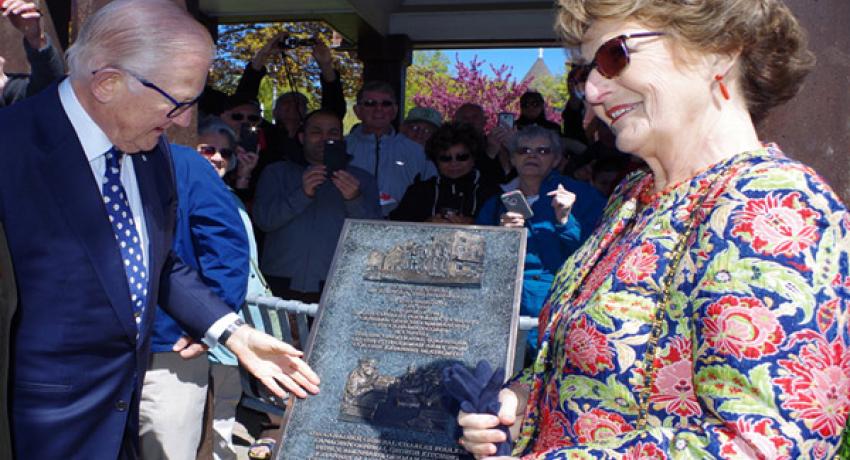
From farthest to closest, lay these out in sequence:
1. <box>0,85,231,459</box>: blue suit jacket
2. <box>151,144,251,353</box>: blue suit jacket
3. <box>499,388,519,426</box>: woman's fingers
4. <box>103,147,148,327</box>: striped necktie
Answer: <box>151,144,251,353</box>: blue suit jacket → <box>103,147,148,327</box>: striped necktie → <box>0,85,231,459</box>: blue suit jacket → <box>499,388,519,426</box>: woman's fingers

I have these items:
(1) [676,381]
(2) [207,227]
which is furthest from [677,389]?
(2) [207,227]

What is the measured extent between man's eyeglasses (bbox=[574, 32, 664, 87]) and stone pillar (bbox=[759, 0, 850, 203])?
5.62 feet

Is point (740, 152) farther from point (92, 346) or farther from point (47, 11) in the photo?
point (47, 11)

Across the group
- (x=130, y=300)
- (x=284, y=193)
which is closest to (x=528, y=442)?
(x=130, y=300)

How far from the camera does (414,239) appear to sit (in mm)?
3061

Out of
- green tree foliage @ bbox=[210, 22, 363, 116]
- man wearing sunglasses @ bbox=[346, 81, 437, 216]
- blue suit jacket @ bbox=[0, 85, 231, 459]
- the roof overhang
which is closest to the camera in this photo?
blue suit jacket @ bbox=[0, 85, 231, 459]

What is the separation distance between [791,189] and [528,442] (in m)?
0.86

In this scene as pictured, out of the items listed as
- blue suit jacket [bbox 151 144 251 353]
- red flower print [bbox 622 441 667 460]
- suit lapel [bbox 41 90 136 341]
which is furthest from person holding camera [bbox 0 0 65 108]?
red flower print [bbox 622 441 667 460]

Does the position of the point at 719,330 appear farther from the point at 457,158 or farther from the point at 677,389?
the point at 457,158

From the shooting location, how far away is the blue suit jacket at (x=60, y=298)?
217cm

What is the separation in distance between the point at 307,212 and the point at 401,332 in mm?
2683

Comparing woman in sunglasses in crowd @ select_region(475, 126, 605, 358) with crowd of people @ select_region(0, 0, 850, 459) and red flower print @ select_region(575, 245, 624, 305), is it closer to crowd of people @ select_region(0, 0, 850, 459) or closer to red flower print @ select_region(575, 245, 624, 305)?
crowd of people @ select_region(0, 0, 850, 459)

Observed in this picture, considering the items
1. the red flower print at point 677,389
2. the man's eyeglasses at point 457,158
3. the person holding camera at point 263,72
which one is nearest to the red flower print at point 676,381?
the red flower print at point 677,389

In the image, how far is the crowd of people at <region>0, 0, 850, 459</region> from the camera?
117 centimetres
